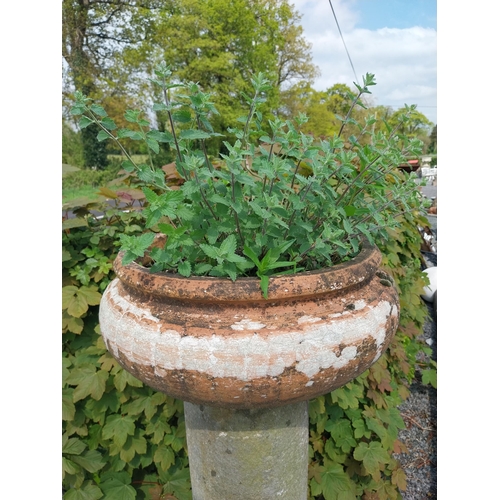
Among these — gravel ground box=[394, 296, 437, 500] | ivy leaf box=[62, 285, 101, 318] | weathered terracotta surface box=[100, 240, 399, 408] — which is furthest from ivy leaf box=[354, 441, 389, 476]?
ivy leaf box=[62, 285, 101, 318]

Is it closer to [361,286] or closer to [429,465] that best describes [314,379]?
[361,286]

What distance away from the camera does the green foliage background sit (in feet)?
5.38

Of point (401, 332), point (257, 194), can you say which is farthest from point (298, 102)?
point (257, 194)

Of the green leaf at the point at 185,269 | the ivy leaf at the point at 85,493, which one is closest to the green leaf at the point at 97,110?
the green leaf at the point at 185,269

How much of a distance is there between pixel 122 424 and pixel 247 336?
107 centimetres

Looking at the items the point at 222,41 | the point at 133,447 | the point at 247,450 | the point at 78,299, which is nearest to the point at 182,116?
the point at 247,450

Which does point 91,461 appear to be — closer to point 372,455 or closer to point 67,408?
point 67,408

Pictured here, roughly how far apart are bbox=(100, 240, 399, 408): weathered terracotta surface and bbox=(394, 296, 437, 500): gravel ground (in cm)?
164

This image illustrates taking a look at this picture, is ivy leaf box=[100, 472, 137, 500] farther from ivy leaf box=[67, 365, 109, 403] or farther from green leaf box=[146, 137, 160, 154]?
green leaf box=[146, 137, 160, 154]

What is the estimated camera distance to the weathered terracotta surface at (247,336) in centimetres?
87

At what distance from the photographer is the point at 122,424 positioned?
1674 millimetres

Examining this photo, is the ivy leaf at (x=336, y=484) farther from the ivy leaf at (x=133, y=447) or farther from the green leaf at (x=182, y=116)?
the green leaf at (x=182, y=116)

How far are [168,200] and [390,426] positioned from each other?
65.3 inches

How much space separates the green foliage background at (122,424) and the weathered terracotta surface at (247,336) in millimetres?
744
